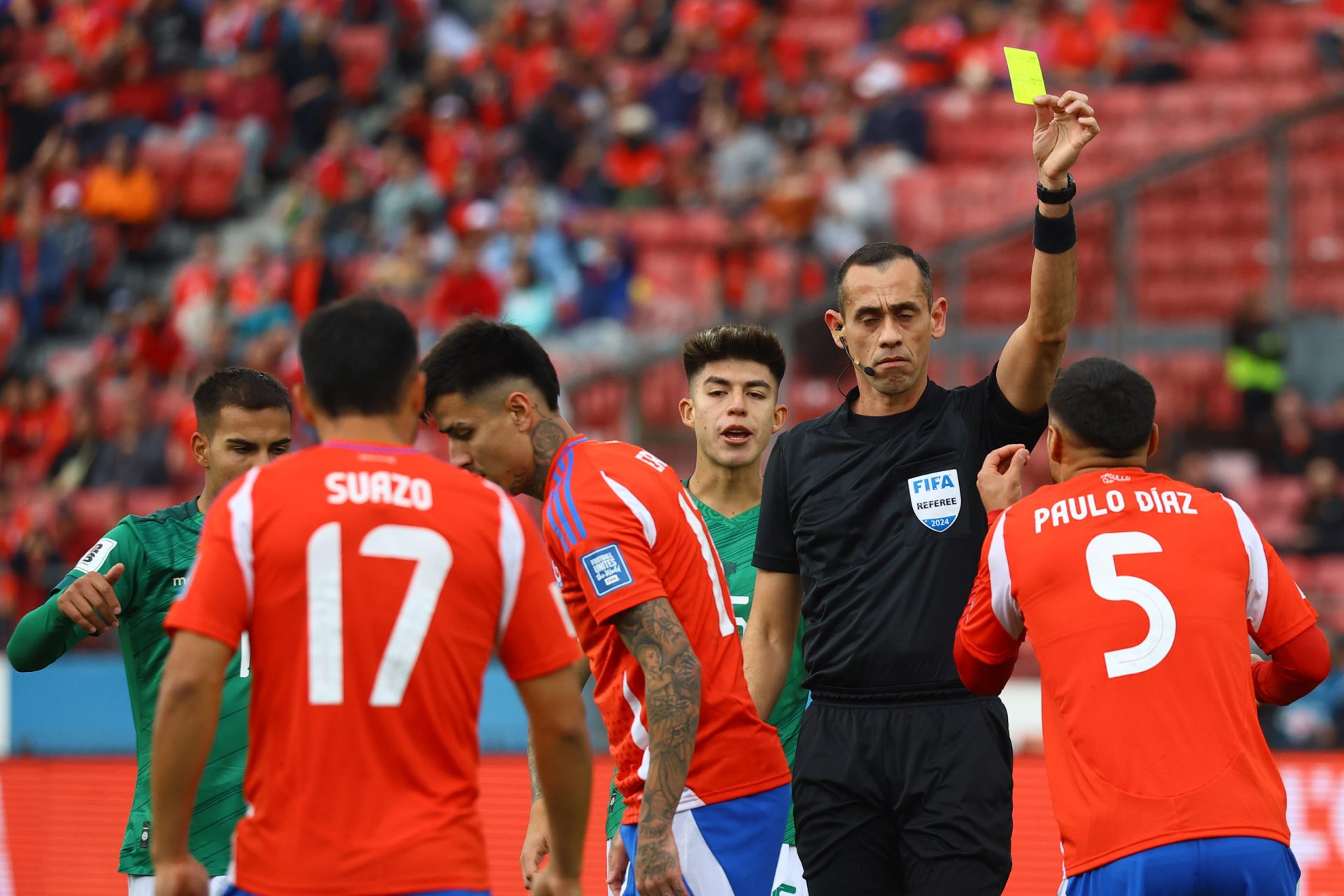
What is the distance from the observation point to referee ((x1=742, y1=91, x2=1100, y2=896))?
4.85m

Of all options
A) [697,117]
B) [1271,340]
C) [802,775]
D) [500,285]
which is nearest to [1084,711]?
[802,775]

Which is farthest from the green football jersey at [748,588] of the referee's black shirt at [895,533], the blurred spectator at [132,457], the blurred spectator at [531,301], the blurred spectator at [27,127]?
the blurred spectator at [27,127]

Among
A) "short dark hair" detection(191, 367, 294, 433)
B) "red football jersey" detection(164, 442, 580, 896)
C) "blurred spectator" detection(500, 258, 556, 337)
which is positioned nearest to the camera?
"red football jersey" detection(164, 442, 580, 896)

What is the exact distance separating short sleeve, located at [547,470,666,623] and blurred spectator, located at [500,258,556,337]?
11002 mm

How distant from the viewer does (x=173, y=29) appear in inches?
846

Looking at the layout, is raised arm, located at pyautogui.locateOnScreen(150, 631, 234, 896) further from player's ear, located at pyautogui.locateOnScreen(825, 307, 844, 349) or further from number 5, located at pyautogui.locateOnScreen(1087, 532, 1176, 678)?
player's ear, located at pyautogui.locateOnScreen(825, 307, 844, 349)

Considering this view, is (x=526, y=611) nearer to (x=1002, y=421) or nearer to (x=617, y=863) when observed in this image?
(x=617, y=863)

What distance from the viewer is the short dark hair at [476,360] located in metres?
4.54

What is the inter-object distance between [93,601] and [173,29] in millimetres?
18288

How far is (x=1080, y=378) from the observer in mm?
4410

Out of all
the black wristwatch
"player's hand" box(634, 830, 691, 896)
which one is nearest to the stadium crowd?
the black wristwatch

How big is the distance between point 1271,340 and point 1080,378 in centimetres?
996

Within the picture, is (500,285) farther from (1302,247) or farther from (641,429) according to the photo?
(1302,247)

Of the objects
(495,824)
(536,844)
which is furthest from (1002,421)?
(495,824)
